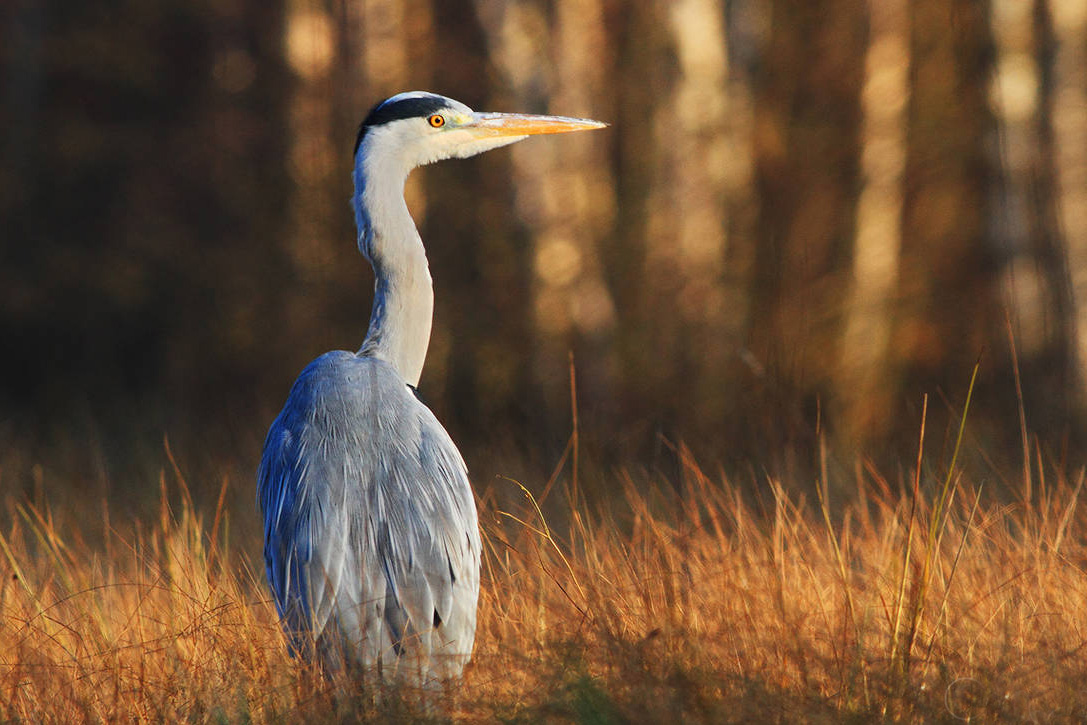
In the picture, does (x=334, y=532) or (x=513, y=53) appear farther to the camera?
(x=513, y=53)

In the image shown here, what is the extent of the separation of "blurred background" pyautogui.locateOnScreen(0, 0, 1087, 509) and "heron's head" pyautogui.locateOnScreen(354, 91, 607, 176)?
1.22 m

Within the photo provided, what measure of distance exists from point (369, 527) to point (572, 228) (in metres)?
6.20

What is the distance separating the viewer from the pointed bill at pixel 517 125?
173 inches

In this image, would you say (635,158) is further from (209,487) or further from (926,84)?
(209,487)

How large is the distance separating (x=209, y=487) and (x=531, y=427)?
2.00m

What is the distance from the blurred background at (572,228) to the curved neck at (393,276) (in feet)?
Answer: 3.78

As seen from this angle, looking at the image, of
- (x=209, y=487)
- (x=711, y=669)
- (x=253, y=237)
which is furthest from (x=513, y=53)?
(x=711, y=669)

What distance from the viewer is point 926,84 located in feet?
44.1

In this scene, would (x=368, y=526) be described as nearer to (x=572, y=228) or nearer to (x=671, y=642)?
(x=671, y=642)

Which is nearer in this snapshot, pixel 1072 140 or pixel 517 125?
pixel 517 125

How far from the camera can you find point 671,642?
2678 mm

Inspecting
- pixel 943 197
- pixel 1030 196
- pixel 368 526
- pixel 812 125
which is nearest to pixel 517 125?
pixel 368 526

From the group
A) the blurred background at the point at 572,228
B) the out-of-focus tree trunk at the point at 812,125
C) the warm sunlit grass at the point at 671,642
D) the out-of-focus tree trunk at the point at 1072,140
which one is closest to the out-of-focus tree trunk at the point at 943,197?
the blurred background at the point at 572,228

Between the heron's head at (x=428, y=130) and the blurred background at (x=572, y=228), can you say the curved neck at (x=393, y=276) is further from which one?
the blurred background at (x=572, y=228)
